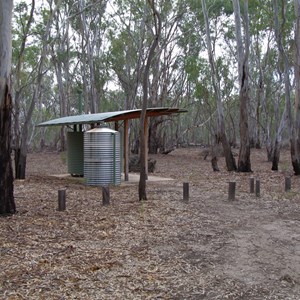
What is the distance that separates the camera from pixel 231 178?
1541 centimetres

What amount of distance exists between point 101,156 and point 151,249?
22.8ft

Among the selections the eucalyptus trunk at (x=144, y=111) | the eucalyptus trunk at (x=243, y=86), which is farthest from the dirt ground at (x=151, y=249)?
the eucalyptus trunk at (x=243, y=86)

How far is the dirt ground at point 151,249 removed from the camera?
14.8 feet

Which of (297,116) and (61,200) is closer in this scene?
(61,200)

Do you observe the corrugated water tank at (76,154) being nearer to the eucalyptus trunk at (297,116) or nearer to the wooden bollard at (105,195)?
the wooden bollard at (105,195)

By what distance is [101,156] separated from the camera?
12688 mm

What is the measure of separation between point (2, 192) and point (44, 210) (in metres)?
1.10

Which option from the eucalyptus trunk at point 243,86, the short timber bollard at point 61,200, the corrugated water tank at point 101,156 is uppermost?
the eucalyptus trunk at point 243,86

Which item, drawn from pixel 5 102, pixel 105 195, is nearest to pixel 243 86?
pixel 105 195

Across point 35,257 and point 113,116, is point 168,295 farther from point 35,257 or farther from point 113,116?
point 113,116

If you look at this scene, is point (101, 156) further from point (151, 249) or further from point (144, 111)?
point (151, 249)

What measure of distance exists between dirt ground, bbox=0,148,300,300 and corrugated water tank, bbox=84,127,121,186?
2205mm

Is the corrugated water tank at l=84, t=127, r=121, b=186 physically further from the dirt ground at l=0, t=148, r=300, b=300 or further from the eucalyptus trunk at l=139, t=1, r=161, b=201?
the eucalyptus trunk at l=139, t=1, r=161, b=201

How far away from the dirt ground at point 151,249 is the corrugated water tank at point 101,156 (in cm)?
221
